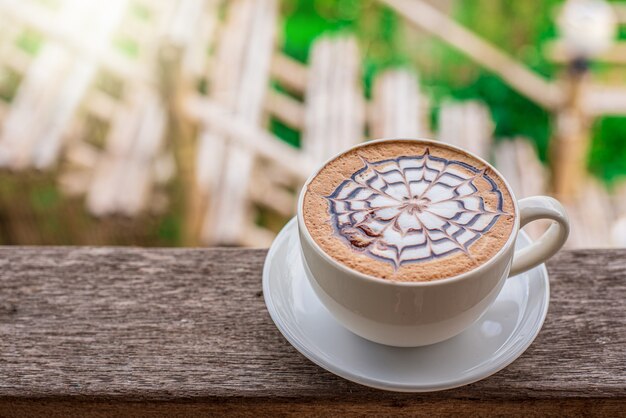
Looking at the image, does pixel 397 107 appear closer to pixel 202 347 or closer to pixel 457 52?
pixel 457 52

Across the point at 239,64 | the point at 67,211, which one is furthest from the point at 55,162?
the point at 239,64

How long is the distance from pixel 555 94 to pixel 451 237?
2.53 metres

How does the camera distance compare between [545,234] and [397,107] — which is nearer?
[545,234]

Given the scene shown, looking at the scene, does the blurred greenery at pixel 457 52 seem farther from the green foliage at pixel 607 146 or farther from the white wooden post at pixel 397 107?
the white wooden post at pixel 397 107

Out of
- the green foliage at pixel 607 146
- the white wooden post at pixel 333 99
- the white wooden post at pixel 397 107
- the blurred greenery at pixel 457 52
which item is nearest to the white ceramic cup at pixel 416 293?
the white wooden post at pixel 333 99

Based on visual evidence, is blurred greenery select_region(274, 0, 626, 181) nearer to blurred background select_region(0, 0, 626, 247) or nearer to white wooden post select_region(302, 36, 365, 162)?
blurred background select_region(0, 0, 626, 247)

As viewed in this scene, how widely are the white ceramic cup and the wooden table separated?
43 mm

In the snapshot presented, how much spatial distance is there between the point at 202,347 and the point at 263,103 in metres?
1.97

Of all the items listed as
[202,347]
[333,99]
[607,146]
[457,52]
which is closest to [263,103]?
[333,99]

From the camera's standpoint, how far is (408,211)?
502mm

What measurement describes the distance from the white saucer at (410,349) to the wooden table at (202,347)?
12 mm

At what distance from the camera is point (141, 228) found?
2146 mm

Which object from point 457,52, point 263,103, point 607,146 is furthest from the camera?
point 607,146

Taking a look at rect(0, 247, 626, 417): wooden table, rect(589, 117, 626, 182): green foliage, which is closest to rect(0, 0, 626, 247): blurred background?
rect(589, 117, 626, 182): green foliage
